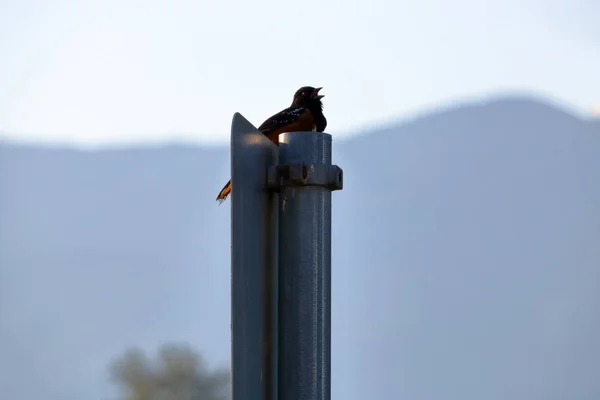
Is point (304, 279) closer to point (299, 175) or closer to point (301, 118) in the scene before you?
point (299, 175)

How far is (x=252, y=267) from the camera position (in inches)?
68.8

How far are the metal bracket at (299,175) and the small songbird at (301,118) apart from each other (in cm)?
480

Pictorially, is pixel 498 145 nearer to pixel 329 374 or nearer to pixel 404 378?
pixel 404 378

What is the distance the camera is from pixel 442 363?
30.2 meters

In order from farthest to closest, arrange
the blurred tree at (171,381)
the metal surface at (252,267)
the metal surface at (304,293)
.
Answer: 1. the blurred tree at (171,381)
2. the metal surface at (304,293)
3. the metal surface at (252,267)

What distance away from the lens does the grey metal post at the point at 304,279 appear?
1837mm

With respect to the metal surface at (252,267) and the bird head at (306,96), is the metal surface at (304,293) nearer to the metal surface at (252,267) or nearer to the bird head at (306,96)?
the metal surface at (252,267)

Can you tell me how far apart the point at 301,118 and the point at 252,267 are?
5.77m

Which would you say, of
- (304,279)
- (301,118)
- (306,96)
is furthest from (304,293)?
(306,96)

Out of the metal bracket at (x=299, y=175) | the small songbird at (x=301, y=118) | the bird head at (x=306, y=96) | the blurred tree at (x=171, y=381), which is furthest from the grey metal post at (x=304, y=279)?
the blurred tree at (x=171, y=381)

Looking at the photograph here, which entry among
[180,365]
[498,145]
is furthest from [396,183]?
[180,365]

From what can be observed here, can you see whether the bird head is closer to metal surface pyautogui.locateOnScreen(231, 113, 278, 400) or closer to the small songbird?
the small songbird

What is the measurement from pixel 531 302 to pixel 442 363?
4.04 metres

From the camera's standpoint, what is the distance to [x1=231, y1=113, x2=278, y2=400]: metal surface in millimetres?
1683
